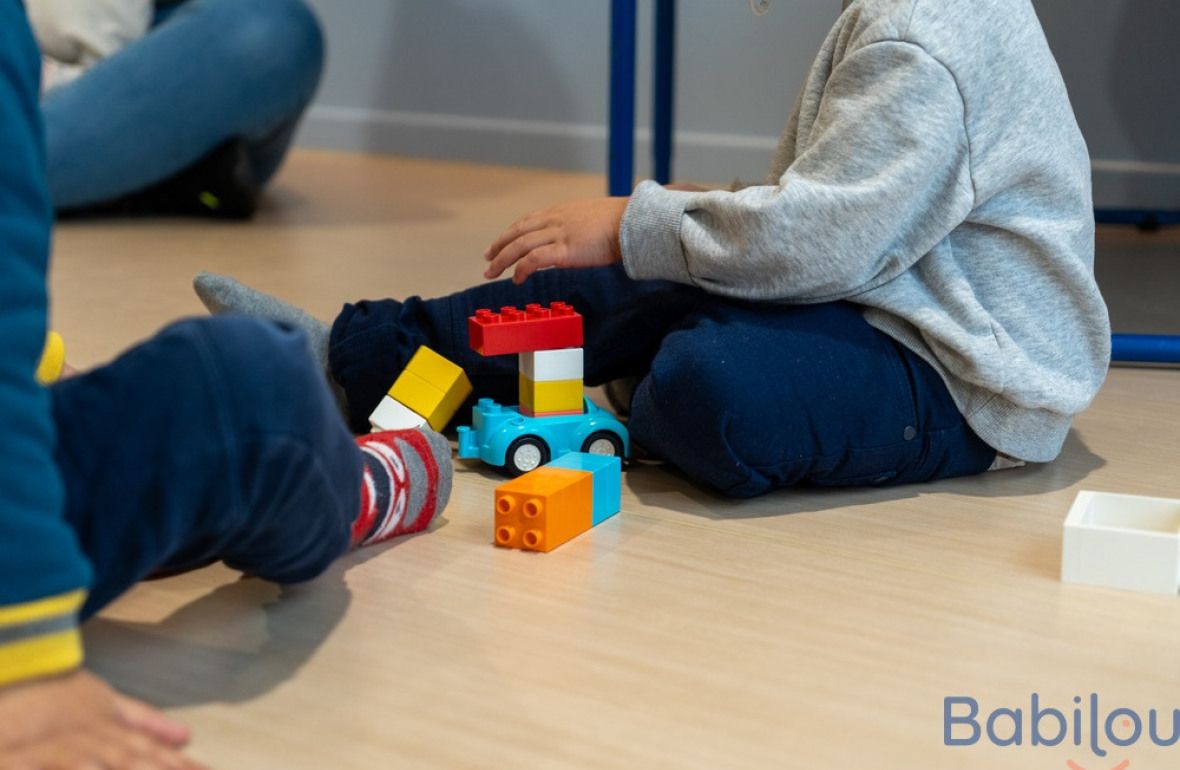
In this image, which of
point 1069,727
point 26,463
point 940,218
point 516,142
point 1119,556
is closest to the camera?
point 26,463

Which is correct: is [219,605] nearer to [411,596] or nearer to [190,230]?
[411,596]

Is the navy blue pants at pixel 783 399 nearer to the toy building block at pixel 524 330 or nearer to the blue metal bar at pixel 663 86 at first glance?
the toy building block at pixel 524 330

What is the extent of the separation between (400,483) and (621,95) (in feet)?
2.26

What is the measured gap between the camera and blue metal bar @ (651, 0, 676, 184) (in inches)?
59.4

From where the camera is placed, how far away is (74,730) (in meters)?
0.50

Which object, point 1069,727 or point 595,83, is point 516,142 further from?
point 1069,727

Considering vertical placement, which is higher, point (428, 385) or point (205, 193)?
point (428, 385)

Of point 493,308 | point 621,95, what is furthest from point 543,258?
point 621,95

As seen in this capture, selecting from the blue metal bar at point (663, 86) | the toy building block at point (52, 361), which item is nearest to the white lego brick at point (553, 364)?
the toy building block at point (52, 361)

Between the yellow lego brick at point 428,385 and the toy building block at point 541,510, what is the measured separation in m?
0.17

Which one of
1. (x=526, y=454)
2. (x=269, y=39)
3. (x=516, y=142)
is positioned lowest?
(x=516, y=142)

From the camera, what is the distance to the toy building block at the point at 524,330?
0.91 meters

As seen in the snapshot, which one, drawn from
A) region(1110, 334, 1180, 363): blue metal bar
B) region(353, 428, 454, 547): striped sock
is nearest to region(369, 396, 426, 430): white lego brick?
region(353, 428, 454, 547): striped sock

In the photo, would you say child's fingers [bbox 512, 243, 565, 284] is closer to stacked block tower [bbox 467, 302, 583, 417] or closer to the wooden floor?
stacked block tower [bbox 467, 302, 583, 417]
